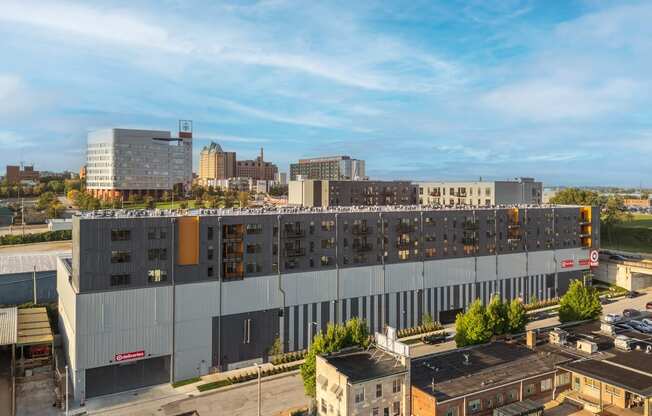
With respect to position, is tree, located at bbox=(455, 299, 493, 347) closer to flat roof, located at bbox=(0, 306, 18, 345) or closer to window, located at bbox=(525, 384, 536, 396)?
window, located at bbox=(525, 384, 536, 396)

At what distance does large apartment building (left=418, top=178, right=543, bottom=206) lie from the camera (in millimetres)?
116625

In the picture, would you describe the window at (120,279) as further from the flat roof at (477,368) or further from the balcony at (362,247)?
the flat roof at (477,368)

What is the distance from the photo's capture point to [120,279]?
1993 inches

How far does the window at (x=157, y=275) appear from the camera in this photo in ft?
171

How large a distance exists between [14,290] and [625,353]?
273 feet

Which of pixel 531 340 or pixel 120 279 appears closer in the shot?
pixel 120 279

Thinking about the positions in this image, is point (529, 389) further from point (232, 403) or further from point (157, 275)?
point (157, 275)

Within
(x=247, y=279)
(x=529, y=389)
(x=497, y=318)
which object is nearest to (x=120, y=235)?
(x=247, y=279)

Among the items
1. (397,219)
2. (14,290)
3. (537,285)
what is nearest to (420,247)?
(397,219)

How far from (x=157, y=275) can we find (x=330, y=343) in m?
20.6

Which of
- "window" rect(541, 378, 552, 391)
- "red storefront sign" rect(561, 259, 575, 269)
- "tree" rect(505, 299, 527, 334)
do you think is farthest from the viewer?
"red storefront sign" rect(561, 259, 575, 269)

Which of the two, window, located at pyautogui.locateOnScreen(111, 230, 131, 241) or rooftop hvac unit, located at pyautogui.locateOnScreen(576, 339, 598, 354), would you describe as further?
rooftop hvac unit, located at pyautogui.locateOnScreen(576, 339, 598, 354)

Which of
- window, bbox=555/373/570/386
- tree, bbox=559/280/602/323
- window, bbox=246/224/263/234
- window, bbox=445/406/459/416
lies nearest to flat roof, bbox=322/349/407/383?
window, bbox=445/406/459/416

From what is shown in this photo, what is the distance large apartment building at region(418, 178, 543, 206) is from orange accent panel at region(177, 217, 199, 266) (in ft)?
270
